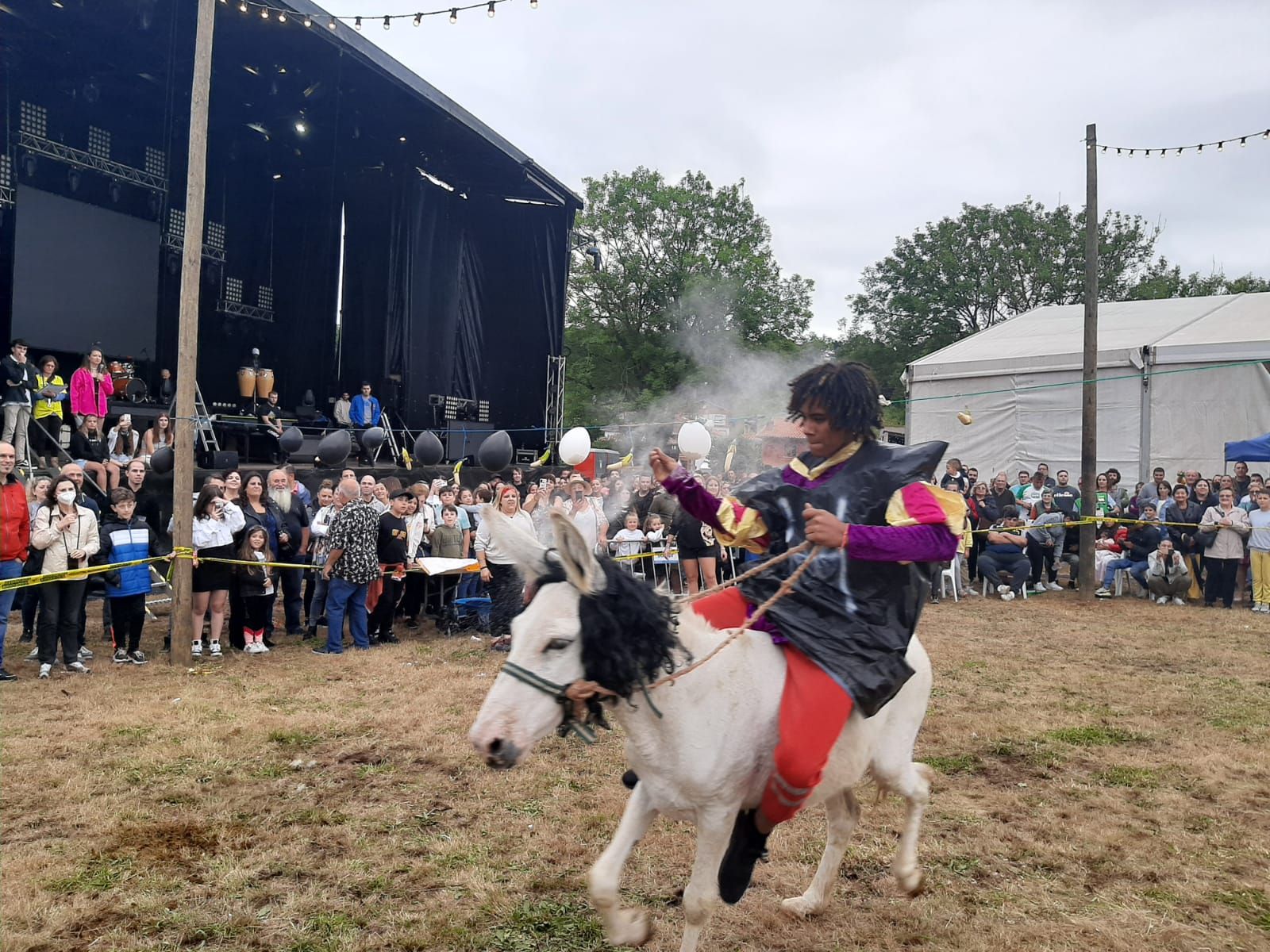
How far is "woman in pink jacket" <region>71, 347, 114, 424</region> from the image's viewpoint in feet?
39.7

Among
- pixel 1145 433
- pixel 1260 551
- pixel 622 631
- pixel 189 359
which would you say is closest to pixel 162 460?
pixel 189 359

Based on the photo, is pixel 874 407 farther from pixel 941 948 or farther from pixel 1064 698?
pixel 1064 698

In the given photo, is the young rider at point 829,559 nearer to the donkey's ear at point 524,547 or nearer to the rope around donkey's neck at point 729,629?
the rope around donkey's neck at point 729,629

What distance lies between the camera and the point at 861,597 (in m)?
3.24

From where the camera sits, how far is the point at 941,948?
3443 millimetres

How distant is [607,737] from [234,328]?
15170 millimetres

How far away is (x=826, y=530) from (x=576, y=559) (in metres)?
0.91

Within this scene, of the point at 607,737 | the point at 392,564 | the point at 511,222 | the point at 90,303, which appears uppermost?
the point at 511,222

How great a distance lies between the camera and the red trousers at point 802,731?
287 cm

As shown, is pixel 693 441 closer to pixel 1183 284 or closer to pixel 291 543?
pixel 291 543

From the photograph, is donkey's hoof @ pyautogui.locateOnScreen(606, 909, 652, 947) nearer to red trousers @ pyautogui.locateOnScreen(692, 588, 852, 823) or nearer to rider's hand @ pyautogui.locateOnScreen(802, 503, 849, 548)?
red trousers @ pyautogui.locateOnScreen(692, 588, 852, 823)

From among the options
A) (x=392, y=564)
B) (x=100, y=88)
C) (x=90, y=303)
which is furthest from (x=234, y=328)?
(x=392, y=564)

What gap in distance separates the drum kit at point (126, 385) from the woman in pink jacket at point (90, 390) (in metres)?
1.39

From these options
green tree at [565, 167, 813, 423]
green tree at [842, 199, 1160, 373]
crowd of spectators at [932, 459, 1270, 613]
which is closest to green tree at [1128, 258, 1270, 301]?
green tree at [842, 199, 1160, 373]
